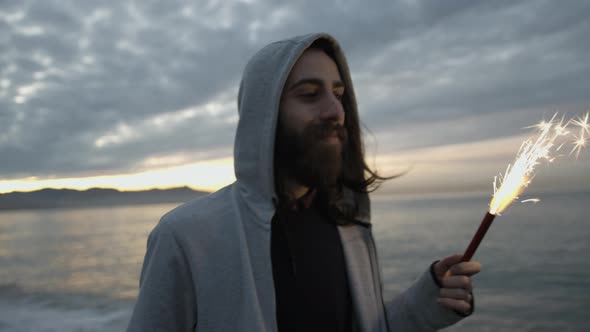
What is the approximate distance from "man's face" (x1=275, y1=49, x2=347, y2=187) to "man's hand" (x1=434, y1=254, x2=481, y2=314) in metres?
0.76

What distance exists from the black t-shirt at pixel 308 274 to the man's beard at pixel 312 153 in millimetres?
233

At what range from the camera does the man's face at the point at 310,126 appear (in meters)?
2.19

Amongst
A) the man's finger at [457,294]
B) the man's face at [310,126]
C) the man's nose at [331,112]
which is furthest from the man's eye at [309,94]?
the man's finger at [457,294]

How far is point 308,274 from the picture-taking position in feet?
6.97

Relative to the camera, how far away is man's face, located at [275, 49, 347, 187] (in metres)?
2.19

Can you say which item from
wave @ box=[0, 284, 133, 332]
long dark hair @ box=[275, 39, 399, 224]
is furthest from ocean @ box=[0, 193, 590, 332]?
long dark hair @ box=[275, 39, 399, 224]

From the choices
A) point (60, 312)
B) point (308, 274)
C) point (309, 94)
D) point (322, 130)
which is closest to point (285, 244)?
point (308, 274)

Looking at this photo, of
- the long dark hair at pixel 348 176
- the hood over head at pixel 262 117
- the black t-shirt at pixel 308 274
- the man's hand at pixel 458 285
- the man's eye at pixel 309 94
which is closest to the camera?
the man's hand at pixel 458 285

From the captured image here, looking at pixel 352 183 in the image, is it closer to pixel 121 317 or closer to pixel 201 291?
pixel 201 291

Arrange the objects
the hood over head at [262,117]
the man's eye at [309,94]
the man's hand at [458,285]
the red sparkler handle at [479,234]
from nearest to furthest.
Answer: the red sparkler handle at [479,234]
the man's hand at [458,285]
the hood over head at [262,117]
the man's eye at [309,94]

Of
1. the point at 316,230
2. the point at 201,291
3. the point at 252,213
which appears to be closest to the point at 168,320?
the point at 201,291

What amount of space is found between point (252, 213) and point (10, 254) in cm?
4496

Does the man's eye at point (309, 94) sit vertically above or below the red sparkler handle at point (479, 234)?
above

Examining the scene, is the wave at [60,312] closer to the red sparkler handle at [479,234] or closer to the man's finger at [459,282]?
the man's finger at [459,282]
